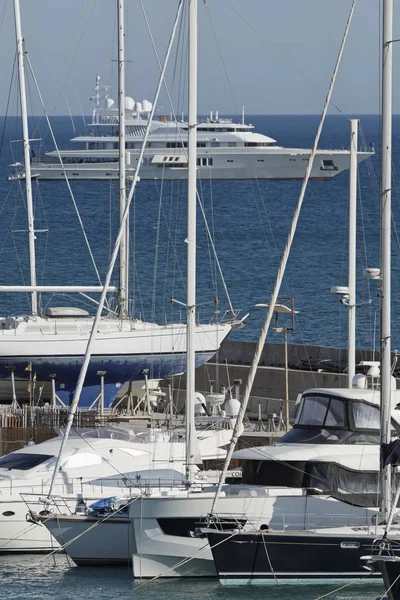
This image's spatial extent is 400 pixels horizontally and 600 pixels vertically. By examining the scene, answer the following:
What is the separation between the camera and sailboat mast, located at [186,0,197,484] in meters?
23.0

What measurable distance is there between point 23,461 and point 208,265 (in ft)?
139

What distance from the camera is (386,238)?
65.2 feet

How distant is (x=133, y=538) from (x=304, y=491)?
7.92 ft

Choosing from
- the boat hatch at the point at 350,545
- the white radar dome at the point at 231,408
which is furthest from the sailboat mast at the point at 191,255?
the boat hatch at the point at 350,545

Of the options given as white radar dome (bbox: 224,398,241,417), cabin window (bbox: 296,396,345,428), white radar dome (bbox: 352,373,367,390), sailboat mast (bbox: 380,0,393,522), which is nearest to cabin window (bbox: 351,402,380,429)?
cabin window (bbox: 296,396,345,428)

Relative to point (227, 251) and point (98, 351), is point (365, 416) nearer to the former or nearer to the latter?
point (98, 351)

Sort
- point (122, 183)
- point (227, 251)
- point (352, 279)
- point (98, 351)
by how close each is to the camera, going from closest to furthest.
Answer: point (352, 279) < point (98, 351) < point (122, 183) < point (227, 251)

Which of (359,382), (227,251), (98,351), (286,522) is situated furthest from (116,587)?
(227,251)

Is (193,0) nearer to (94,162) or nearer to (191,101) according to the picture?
(191,101)

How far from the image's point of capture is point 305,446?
2145cm

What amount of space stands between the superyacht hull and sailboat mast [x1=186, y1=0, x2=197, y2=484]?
102m

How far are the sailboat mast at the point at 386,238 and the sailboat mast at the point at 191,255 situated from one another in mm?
3674

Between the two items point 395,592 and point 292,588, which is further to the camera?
point 292,588

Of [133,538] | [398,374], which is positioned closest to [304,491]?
[133,538]
